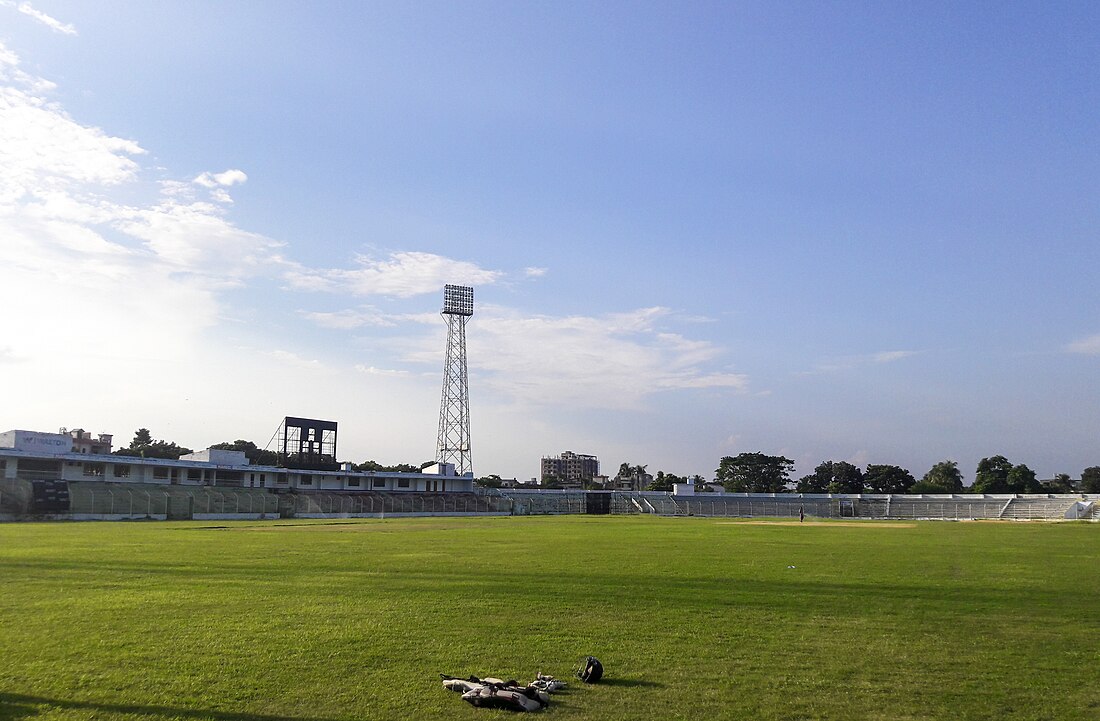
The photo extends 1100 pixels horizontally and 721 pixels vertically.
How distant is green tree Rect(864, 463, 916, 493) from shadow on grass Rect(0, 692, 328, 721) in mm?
157556

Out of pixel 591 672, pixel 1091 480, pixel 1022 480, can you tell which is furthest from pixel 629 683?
pixel 1091 480

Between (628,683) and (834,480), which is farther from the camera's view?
(834,480)

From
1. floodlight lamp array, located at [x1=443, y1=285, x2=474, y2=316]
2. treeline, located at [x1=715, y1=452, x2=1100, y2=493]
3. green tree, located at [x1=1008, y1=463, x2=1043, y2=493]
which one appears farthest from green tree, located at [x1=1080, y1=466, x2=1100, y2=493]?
floodlight lamp array, located at [x1=443, y1=285, x2=474, y2=316]

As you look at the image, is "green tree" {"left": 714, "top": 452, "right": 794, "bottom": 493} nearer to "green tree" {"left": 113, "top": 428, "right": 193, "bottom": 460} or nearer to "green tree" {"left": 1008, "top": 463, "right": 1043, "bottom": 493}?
"green tree" {"left": 1008, "top": 463, "right": 1043, "bottom": 493}

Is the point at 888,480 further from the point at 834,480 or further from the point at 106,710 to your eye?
the point at 106,710

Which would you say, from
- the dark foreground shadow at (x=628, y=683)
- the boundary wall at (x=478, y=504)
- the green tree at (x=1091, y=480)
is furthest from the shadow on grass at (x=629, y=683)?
the green tree at (x=1091, y=480)

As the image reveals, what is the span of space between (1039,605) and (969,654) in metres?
6.02

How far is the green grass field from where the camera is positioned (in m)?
8.62

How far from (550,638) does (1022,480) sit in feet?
481

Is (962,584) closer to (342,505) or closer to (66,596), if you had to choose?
(66,596)

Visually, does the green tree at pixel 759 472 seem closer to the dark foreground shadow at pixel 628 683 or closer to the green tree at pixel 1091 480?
the green tree at pixel 1091 480

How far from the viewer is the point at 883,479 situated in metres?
155

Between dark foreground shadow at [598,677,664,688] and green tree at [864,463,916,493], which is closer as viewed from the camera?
dark foreground shadow at [598,677,664,688]

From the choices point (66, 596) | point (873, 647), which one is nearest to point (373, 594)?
point (66, 596)
